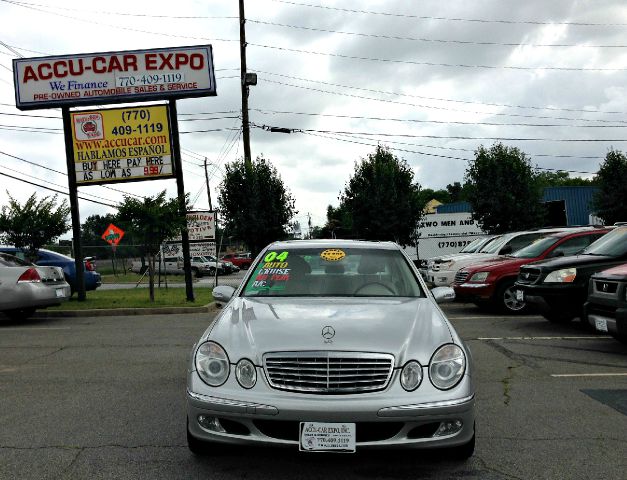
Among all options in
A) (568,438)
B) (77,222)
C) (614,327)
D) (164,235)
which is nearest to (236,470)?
(568,438)

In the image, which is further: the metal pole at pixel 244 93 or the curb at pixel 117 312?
the metal pole at pixel 244 93

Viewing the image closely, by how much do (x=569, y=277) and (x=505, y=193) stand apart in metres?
17.7

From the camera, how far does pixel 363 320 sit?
160 inches

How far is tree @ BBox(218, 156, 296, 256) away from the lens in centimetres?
2805

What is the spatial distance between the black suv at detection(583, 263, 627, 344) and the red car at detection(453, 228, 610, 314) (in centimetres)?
406

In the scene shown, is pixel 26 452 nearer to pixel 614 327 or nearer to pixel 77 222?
pixel 614 327

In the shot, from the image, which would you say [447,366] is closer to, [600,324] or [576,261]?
[600,324]

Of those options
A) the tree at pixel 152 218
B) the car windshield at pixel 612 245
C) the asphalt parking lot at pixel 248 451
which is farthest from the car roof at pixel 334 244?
the tree at pixel 152 218

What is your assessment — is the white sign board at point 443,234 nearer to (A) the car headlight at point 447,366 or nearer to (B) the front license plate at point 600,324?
(B) the front license plate at point 600,324

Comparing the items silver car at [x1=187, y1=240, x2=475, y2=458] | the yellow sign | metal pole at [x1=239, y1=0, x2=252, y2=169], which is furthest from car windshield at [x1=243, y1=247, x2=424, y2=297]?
metal pole at [x1=239, y1=0, x2=252, y2=169]

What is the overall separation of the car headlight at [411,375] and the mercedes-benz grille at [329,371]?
0.09 meters

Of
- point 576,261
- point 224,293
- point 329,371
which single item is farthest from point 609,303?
point 329,371

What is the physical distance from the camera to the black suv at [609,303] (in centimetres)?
751

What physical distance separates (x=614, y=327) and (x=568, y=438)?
140 inches
